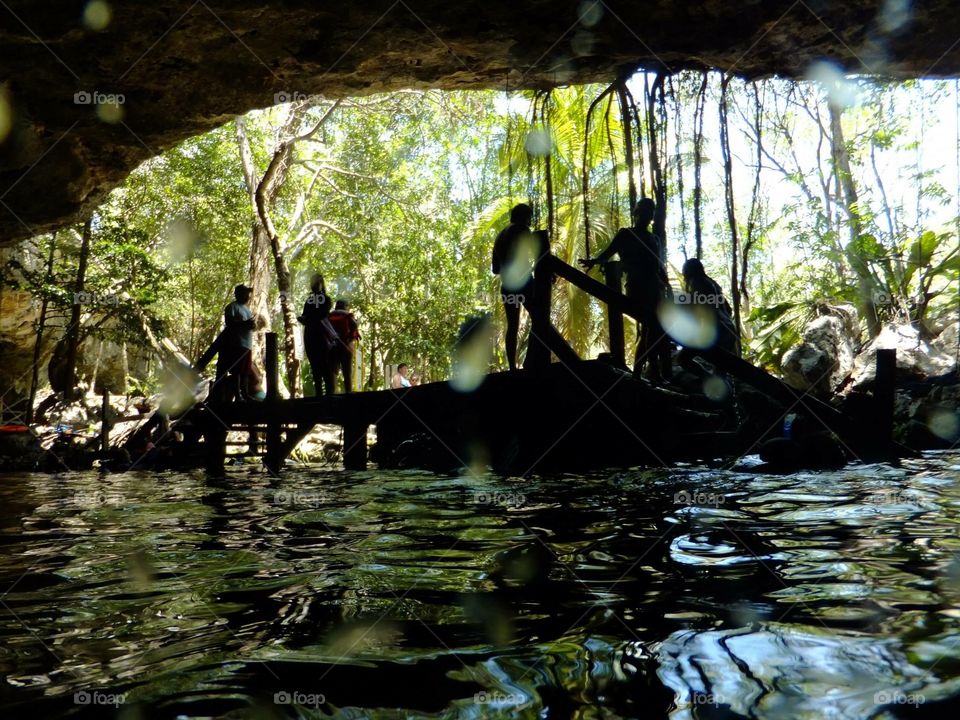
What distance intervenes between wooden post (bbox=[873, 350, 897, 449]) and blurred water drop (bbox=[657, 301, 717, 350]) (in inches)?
61.6

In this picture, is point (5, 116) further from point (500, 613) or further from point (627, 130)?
point (500, 613)

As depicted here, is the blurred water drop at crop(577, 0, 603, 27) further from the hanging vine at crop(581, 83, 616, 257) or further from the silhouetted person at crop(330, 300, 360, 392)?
the silhouetted person at crop(330, 300, 360, 392)

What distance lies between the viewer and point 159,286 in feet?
52.4

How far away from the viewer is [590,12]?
7051 millimetres

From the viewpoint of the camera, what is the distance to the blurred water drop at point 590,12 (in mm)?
6930

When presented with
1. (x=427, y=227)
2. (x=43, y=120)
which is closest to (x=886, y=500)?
(x=43, y=120)

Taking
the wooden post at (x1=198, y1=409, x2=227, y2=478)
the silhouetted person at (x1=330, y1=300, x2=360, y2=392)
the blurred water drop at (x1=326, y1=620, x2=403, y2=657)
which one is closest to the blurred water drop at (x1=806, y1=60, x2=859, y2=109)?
the silhouetted person at (x1=330, y1=300, x2=360, y2=392)

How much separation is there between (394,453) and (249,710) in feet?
26.8

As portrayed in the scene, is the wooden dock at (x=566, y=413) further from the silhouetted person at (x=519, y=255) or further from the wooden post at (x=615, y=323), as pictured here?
the silhouetted person at (x=519, y=255)

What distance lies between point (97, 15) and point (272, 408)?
15.1ft

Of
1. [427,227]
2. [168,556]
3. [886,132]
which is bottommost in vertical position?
[168,556]

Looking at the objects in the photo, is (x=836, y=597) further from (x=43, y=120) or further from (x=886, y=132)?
(x=886, y=132)

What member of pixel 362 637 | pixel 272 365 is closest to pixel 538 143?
pixel 272 365

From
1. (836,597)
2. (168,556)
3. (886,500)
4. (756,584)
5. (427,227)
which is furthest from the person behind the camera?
(427,227)
